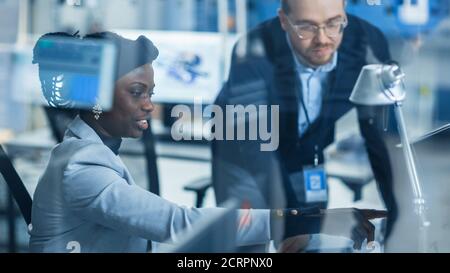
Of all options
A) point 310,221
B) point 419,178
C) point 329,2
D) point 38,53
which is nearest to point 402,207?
point 419,178

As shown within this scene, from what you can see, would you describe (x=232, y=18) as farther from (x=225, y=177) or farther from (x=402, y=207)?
(x=402, y=207)

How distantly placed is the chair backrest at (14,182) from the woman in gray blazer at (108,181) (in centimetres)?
5

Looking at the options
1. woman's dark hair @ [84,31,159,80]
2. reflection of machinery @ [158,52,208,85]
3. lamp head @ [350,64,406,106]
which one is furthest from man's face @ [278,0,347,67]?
woman's dark hair @ [84,31,159,80]

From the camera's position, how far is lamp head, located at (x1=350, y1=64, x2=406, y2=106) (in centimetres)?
263

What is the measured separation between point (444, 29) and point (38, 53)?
1.33 m

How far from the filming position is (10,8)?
8.64ft

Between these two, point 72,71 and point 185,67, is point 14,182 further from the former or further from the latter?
point 185,67

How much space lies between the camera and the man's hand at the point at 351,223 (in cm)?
267

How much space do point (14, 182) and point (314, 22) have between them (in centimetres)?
112

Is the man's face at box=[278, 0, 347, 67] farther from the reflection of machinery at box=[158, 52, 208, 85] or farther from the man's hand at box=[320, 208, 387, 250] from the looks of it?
the man's hand at box=[320, 208, 387, 250]

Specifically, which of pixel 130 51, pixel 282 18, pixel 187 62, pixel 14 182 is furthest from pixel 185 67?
pixel 14 182

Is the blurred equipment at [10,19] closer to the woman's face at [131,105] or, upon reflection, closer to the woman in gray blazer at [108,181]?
the woman in gray blazer at [108,181]

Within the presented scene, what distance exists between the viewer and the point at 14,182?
266 centimetres

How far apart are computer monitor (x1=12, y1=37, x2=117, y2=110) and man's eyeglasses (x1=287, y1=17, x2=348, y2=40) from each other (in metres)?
0.60
